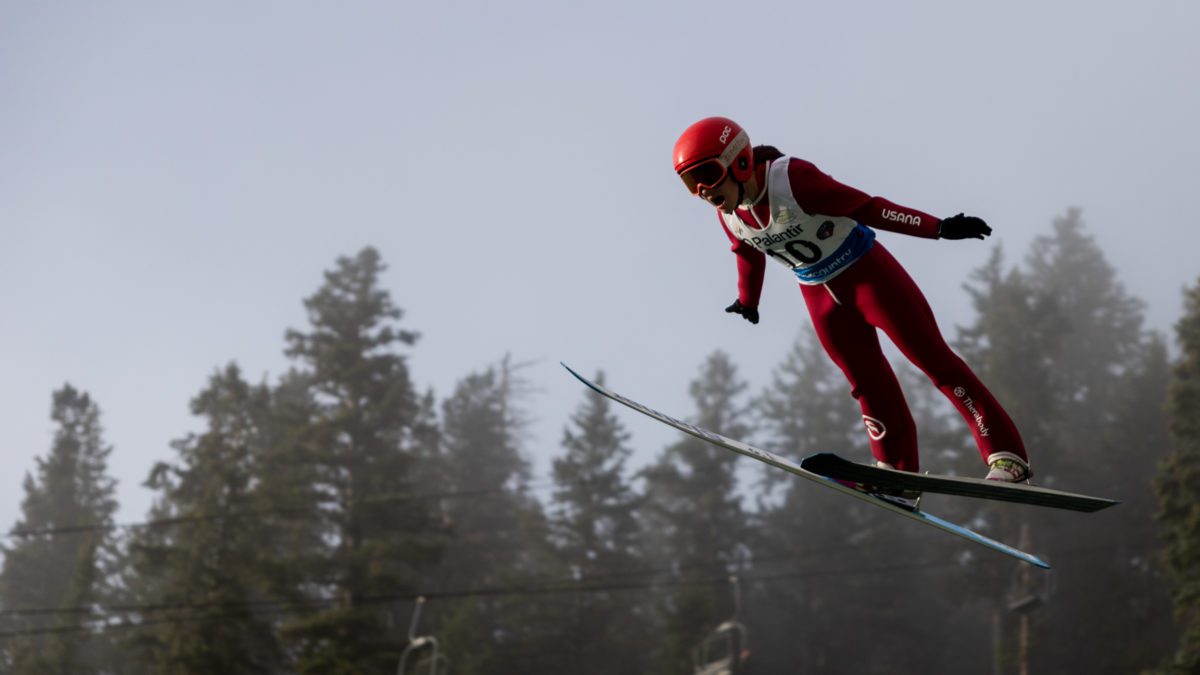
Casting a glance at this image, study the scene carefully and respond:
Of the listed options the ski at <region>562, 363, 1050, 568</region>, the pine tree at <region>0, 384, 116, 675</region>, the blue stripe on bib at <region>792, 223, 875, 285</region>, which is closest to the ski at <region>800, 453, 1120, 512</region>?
the ski at <region>562, 363, 1050, 568</region>

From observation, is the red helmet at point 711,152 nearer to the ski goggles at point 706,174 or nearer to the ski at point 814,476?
the ski goggles at point 706,174

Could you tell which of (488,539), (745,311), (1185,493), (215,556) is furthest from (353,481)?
(745,311)

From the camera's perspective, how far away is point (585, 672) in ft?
170

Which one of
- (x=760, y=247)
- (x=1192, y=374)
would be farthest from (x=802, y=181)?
(x=1192, y=374)

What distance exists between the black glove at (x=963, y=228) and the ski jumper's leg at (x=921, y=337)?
2.30ft

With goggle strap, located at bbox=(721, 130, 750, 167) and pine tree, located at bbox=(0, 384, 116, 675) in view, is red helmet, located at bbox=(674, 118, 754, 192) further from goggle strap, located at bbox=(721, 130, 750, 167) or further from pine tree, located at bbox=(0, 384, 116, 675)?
pine tree, located at bbox=(0, 384, 116, 675)

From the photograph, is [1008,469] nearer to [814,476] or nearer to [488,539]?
[814,476]

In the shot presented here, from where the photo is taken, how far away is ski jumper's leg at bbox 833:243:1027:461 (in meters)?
6.09

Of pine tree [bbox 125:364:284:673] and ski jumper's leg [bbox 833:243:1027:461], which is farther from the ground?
pine tree [bbox 125:364:284:673]

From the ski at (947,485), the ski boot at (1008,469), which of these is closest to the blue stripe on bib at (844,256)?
the ski at (947,485)

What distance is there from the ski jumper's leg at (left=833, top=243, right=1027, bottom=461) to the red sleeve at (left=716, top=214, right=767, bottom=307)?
594 millimetres

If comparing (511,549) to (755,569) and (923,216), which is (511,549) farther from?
(923,216)

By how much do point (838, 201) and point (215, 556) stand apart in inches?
1657

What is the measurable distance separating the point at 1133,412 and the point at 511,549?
3117 centimetres
